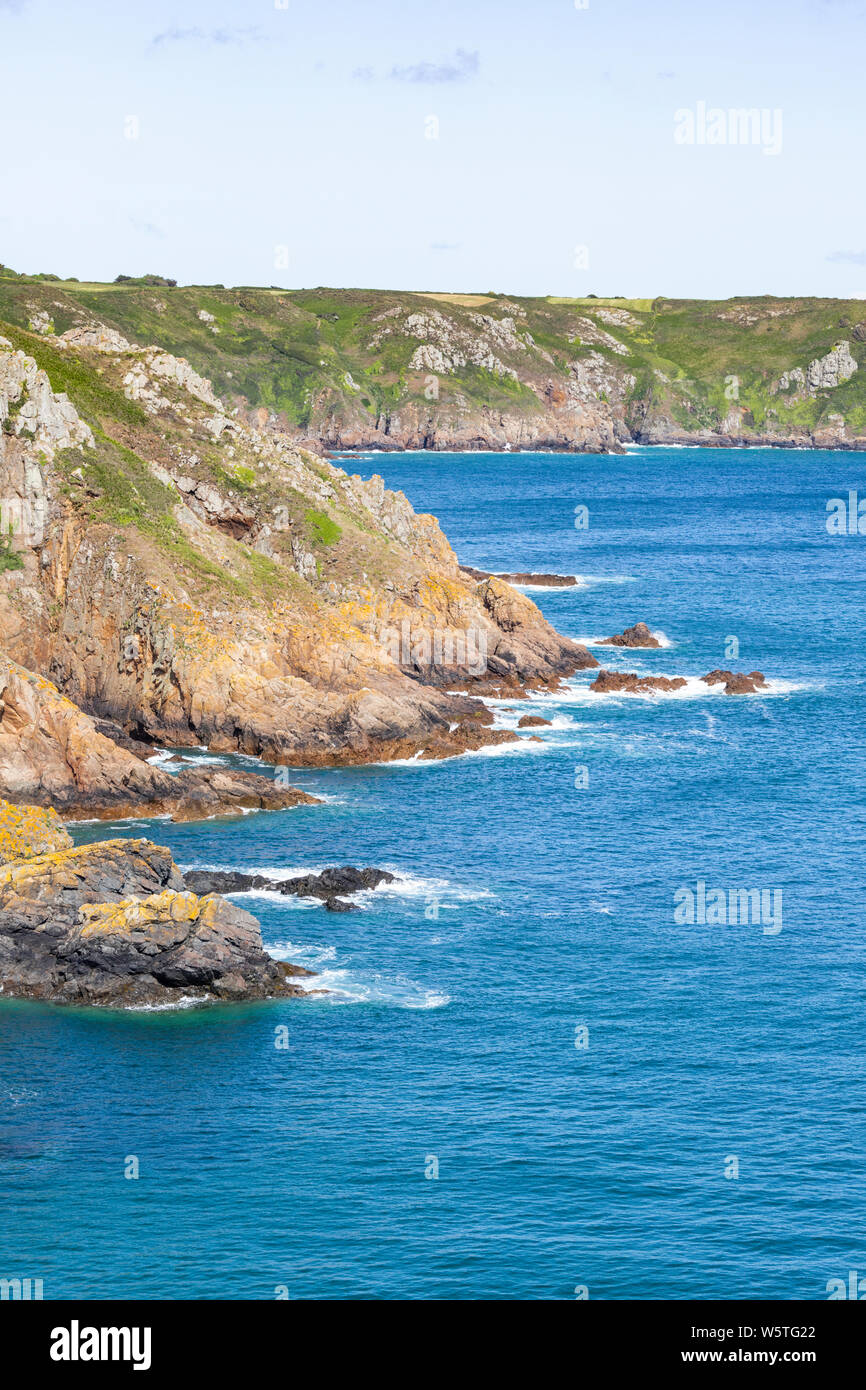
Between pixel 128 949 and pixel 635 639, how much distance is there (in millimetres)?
84747

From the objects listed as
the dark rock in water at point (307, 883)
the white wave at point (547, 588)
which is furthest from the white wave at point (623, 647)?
the dark rock in water at point (307, 883)

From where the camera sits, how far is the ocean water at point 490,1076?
52.0m

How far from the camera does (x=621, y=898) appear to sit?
8438 cm

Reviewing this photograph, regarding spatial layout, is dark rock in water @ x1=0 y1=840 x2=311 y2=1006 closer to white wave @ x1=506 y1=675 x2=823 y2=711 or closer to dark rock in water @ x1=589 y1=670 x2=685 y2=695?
white wave @ x1=506 y1=675 x2=823 y2=711

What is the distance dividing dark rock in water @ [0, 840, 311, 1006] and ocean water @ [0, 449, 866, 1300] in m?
1.34

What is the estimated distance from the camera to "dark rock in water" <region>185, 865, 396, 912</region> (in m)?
81.6

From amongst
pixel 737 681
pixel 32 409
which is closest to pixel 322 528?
pixel 32 409

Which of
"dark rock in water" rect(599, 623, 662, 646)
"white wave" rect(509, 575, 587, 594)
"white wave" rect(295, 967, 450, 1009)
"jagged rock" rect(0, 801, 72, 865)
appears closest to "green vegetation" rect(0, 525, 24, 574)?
"jagged rock" rect(0, 801, 72, 865)

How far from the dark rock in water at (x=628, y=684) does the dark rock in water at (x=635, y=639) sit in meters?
15.9

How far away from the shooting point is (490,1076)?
64.5 m

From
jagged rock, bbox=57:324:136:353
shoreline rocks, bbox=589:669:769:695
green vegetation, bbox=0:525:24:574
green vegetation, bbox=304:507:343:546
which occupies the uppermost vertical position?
jagged rock, bbox=57:324:136:353

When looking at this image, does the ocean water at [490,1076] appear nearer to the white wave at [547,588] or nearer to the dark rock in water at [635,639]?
the dark rock in water at [635,639]
